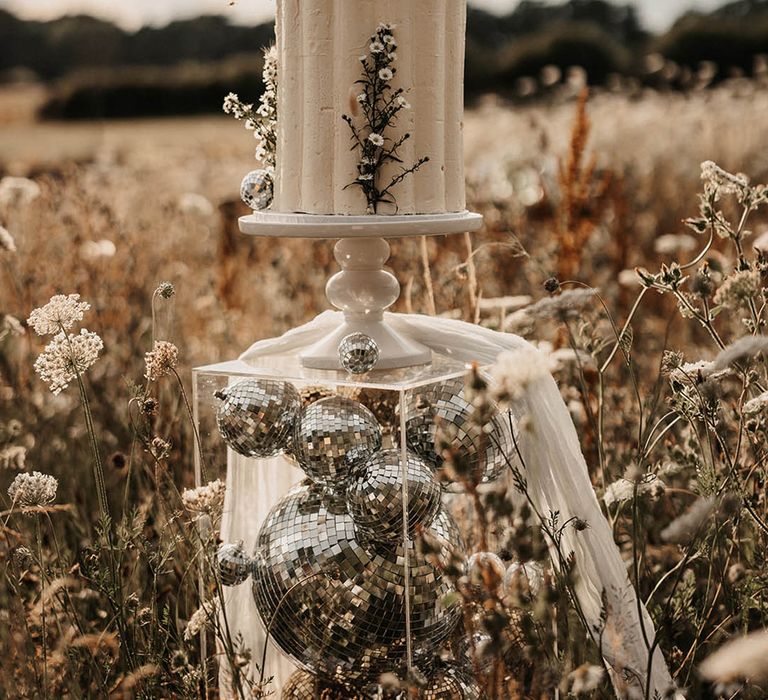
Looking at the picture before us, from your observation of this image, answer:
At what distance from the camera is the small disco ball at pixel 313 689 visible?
216cm

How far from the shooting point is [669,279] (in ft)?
6.40

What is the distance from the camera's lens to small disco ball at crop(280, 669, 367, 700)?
85.0 inches

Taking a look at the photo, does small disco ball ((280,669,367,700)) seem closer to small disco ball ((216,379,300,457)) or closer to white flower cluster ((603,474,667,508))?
small disco ball ((216,379,300,457))

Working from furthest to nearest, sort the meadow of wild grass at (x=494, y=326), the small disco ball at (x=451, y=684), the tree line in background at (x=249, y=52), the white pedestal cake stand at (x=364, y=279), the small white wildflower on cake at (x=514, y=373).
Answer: the tree line in background at (x=249, y=52) < the small disco ball at (x=451, y=684) < the white pedestal cake stand at (x=364, y=279) < the meadow of wild grass at (x=494, y=326) < the small white wildflower on cake at (x=514, y=373)

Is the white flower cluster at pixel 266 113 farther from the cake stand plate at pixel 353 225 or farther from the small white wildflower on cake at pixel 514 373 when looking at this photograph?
the small white wildflower on cake at pixel 514 373

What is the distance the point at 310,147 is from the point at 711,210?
827mm

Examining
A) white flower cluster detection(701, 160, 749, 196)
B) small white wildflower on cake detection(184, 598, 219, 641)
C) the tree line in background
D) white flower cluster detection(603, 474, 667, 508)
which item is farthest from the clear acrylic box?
the tree line in background

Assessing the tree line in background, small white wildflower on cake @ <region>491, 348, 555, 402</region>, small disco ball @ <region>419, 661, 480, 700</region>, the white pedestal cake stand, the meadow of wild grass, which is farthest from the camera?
the tree line in background

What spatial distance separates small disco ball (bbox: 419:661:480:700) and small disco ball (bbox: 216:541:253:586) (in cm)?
46

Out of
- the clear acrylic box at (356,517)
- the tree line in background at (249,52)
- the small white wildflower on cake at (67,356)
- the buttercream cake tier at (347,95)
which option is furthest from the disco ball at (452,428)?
the tree line in background at (249,52)

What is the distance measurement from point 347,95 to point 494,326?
99cm

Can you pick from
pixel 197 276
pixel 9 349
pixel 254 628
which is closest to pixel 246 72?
pixel 197 276

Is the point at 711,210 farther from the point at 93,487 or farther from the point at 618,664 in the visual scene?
the point at 93,487

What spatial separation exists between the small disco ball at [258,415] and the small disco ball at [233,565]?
0.22 m
